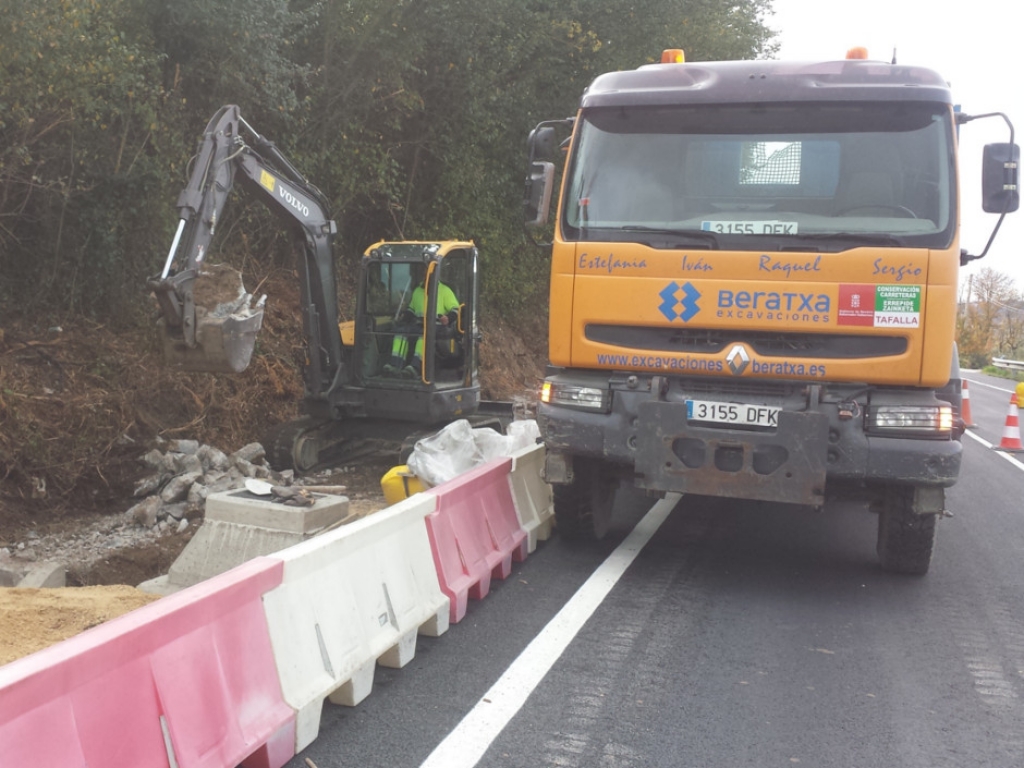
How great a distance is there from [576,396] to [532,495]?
1146 millimetres

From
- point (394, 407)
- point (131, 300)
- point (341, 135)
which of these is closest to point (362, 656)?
point (394, 407)

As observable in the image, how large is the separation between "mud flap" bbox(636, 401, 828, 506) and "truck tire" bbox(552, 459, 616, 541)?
656 millimetres

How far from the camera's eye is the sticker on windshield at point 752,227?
6.09m

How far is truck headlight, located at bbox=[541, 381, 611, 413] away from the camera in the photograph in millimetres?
6387

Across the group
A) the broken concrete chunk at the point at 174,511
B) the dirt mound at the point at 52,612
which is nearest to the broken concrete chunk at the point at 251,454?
the broken concrete chunk at the point at 174,511


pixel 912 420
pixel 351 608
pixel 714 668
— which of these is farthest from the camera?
pixel 912 420

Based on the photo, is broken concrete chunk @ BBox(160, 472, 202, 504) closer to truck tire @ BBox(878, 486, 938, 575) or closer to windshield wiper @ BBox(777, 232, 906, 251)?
windshield wiper @ BBox(777, 232, 906, 251)

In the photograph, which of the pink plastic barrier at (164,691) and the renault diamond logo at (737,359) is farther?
the renault diamond logo at (737,359)

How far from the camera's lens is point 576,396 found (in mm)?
6473

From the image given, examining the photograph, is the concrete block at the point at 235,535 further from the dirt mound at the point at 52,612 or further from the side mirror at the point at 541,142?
the side mirror at the point at 541,142

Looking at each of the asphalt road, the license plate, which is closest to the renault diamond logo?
the license plate

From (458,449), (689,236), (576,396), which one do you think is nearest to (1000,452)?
(458,449)

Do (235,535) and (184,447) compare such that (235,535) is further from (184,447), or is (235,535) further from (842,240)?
(184,447)

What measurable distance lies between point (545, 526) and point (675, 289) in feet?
7.10
